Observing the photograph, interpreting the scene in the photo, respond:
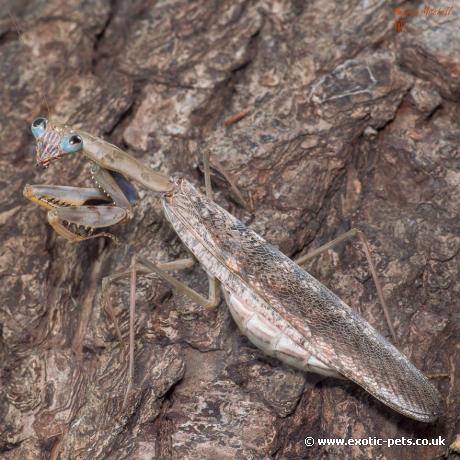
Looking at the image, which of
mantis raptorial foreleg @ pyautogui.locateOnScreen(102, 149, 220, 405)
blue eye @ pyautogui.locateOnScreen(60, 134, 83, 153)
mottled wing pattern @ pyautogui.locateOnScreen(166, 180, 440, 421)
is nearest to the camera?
mottled wing pattern @ pyautogui.locateOnScreen(166, 180, 440, 421)

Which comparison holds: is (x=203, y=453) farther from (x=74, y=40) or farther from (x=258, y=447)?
(x=74, y=40)

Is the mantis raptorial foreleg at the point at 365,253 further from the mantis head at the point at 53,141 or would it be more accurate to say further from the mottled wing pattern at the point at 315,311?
the mantis head at the point at 53,141

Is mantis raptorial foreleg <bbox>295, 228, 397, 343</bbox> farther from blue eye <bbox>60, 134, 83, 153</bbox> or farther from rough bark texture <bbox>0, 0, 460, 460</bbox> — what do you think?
blue eye <bbox>60, 134, 83, 153</bbox>

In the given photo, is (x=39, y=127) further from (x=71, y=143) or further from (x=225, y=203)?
(x=225, y=203)

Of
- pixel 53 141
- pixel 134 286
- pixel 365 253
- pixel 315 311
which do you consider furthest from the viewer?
pixel 53 141

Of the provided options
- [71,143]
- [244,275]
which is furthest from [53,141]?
[244,275]

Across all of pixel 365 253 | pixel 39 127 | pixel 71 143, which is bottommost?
pixel 365 253

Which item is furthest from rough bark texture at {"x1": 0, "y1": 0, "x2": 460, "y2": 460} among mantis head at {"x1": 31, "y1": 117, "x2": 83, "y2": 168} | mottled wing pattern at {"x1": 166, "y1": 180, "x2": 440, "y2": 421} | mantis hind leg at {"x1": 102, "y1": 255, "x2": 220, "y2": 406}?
mantis head at {"x1": 31, "y1": 117, "x2": 83, "y2": 168}

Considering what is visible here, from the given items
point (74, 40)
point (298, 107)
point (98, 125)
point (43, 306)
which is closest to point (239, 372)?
point (43, 306)
